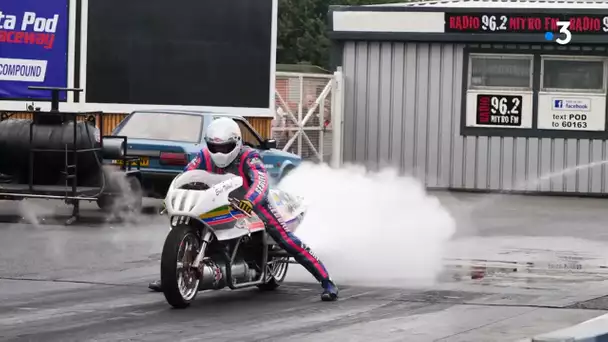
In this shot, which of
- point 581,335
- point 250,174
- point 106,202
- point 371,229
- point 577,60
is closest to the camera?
point 581,335

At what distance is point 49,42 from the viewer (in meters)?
22.2

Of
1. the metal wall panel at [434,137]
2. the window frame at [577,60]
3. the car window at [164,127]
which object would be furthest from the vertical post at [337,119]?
the car window at [164,127]

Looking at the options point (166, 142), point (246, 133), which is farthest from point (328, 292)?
point (246, 133)

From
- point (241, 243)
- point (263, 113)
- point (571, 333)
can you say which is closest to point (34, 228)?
point (241, 243)

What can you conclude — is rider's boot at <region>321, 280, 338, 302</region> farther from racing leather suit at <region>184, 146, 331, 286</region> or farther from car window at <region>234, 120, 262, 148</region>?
car window at <region>234, 120, 262, 148</region>

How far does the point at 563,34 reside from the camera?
27.5 m

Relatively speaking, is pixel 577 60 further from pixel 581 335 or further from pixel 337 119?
pixel 581 335

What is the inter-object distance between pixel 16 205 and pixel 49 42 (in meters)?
3.01

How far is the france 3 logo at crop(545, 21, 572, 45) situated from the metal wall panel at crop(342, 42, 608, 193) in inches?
73.5

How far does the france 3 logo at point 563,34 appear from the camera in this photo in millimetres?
27422

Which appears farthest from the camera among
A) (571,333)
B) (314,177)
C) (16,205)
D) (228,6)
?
(228,6)

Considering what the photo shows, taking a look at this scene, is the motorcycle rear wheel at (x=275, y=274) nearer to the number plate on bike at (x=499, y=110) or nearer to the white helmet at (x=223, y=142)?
the white helmet at (x=223, y=142)

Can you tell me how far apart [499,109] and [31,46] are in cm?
1052

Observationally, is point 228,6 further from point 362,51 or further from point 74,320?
point 74,320
